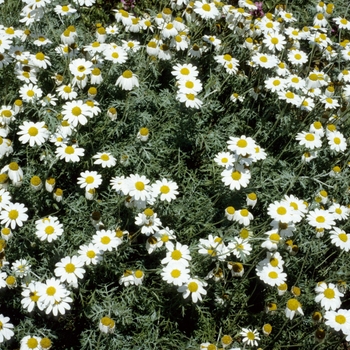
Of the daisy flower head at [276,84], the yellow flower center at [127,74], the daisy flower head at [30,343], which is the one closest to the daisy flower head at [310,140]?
the daisy flower head at [276,84]

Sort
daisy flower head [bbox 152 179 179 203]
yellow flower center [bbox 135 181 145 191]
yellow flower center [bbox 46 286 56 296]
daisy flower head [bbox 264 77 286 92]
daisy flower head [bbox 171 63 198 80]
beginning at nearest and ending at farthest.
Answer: yellow flower center [bbox 46 286 56 296] < yellow flower center [bbox 135 181 145 191] < daisy flower head [bbox 152 179 179 203] < daisy flower head [bbox 171 63 198 80] < daisy flower head [bbox 264 77 286 92]

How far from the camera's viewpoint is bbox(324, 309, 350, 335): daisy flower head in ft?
9.30

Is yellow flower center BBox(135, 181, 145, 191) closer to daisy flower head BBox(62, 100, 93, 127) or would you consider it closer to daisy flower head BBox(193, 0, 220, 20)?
daisy flower head BBox(62, 100, 93, 127)

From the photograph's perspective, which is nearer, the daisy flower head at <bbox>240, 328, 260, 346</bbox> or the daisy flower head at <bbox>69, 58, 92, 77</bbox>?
the daisy flower head at <bbox>240, 328, 260, 346</bbox>

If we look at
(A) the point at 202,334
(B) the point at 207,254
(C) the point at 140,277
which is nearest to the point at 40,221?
(C) the point at 140,277

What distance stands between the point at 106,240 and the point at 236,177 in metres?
0.94

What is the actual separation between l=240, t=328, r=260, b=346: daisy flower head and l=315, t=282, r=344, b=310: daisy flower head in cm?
44

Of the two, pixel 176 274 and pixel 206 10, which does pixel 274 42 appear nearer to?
pixel 206 10

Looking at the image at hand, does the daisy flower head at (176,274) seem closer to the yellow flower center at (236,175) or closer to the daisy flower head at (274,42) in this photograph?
the yellow flower center at (236,175)

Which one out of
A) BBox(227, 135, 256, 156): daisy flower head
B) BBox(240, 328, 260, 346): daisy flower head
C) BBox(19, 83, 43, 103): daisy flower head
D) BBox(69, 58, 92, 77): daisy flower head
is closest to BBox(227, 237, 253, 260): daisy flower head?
BBox(240, 328, 260, 346): daisy flower head

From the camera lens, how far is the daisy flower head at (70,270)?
2734mm

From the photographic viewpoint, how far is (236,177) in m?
3.20

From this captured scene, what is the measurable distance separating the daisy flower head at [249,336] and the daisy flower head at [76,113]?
5.52 feet

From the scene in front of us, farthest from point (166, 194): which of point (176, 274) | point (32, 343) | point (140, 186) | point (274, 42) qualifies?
point (274, 42)
